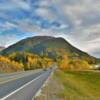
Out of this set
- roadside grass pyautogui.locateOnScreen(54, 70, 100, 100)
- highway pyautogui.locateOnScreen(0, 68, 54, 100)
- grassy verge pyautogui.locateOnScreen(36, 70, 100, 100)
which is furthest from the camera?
roadside grass pyautogui.locateOnScreen(54, 70, 100, 100)

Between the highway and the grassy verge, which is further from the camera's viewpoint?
the grassy verge

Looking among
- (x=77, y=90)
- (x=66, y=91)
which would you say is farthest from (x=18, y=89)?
(x=77, y=90)

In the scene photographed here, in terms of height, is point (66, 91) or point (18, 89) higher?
point (18, 89)

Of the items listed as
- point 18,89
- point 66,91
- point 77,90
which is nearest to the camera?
point 18,89

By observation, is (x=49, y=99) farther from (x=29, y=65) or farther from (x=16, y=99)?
(x=29, y=65)

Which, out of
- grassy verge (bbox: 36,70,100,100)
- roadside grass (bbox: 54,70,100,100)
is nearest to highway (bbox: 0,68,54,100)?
grassy verge (bbox: 36,70,100,100)

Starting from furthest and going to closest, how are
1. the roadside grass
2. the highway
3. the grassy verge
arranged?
the roadside grass
the grassy verge
the highway

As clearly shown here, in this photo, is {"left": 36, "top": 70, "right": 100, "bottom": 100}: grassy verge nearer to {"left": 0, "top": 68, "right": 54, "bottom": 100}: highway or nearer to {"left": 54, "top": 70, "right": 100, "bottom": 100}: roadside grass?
{"left": 54, "top": 70, "right": 100, "bottom": 100}: roadside grass

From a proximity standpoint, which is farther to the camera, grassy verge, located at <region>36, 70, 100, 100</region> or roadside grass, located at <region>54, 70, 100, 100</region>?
roadside grass, located at <region>54, 70, 100, 100</region>

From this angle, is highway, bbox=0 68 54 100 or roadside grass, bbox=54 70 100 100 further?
roadside grass, bbox=54 70 100 100

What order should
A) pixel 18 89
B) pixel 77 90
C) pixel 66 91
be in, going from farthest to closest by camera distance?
1. pixel 77 90
2. pixel 66 91
3. pixel 18 89

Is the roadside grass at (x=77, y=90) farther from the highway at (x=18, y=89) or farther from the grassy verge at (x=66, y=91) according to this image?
the highway at (x=18, y=89)

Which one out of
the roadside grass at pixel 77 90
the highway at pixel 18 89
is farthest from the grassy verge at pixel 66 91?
the highway at pixel 18 89

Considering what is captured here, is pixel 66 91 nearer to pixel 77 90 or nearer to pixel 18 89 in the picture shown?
pixel 18 89
